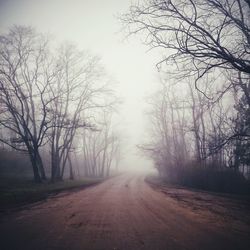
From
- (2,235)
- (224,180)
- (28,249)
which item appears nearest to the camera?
(28,249)

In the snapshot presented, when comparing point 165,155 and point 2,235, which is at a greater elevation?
point 165,155

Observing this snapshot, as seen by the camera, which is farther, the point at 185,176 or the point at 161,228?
the point at 185,176

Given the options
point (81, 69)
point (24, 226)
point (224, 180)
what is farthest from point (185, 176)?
point (24, 226)

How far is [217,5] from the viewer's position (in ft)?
24.9

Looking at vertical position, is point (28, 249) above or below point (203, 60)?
below

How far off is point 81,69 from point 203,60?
19.1m

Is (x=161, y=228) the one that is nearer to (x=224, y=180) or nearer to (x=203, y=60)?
(x=203, y=60)

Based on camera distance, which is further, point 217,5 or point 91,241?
point 217,5

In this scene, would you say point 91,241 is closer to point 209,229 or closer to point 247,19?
point 209,229

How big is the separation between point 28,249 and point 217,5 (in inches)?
362

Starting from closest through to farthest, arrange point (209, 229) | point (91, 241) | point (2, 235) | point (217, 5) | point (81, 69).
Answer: point (91, 241), point (2, 235), point (209, 229), point (217, 5), point (81, 69)

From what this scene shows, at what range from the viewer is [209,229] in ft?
18.6

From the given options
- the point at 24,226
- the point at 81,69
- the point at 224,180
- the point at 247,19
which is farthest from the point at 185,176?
the point at 24,226

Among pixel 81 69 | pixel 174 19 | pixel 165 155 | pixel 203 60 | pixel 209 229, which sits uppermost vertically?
pixel 81 69
